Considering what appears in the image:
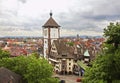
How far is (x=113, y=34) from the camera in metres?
28.0

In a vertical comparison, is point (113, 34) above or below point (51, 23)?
below

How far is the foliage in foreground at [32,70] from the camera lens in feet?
125

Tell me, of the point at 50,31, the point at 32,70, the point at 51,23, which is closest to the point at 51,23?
the point at 51,23

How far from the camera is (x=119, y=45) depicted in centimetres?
2914

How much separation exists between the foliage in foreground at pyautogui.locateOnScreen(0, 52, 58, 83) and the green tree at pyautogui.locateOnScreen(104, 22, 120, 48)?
12.6m

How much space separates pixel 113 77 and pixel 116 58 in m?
2.07

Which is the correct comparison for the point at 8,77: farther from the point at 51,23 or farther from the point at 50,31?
the point at 51,23

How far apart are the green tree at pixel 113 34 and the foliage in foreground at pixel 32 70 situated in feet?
41.5

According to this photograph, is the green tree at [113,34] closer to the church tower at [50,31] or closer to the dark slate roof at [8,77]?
the dark slate roof at [8,77]

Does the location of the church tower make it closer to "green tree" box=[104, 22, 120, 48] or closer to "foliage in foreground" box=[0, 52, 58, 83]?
"foliage in foreground" box=[0, 52, 58, 83]

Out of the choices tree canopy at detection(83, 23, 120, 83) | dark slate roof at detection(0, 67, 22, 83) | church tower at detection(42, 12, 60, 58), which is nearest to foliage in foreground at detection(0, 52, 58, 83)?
dark slate roof at detection(0, 67, 22, 83)

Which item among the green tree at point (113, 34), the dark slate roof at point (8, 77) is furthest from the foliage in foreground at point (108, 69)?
the dark slate roof at point (8, 77)

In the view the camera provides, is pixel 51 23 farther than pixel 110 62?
Yes

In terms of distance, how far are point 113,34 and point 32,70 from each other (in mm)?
14445
